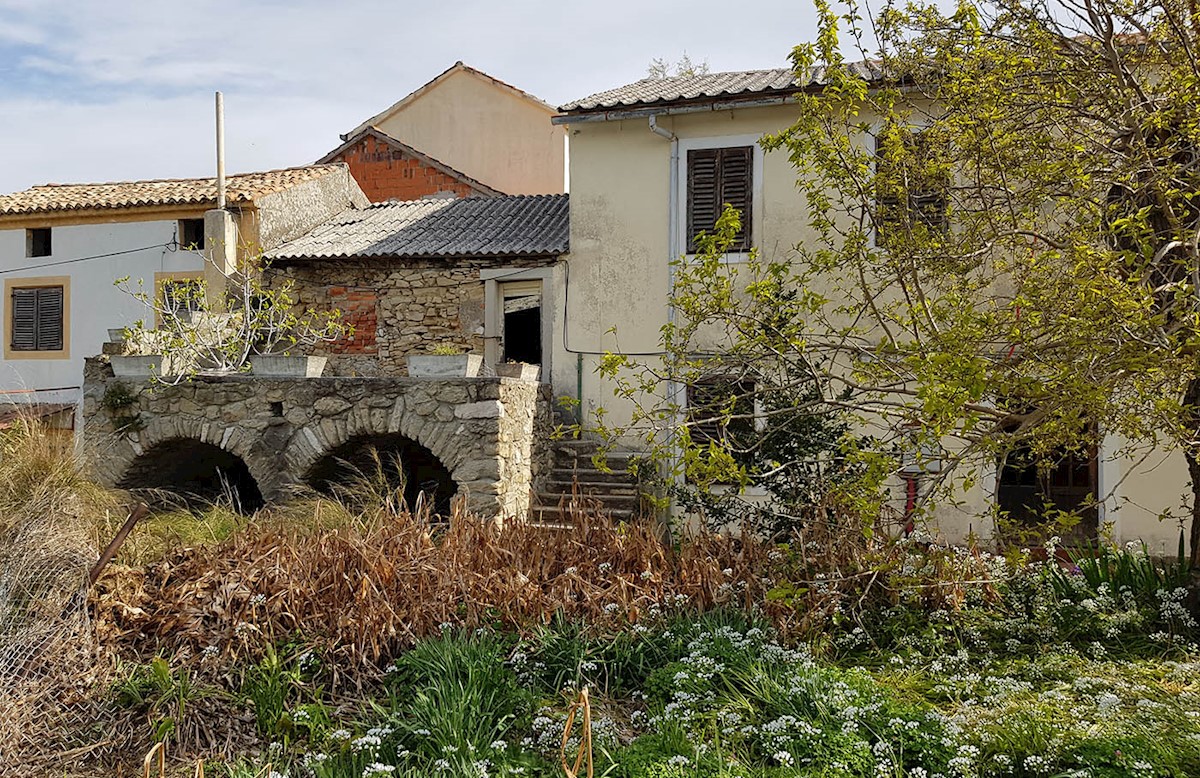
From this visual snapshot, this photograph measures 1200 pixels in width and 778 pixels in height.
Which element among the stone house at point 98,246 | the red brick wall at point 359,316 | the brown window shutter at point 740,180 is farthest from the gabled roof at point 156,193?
the brown window shutter at point 740,180

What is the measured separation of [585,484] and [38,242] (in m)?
10.4

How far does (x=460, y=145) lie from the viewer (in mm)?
18516

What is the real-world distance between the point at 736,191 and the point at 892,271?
17.0 feet

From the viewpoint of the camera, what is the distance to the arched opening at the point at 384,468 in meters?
10.0

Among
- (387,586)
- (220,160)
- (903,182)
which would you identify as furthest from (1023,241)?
(220,160)

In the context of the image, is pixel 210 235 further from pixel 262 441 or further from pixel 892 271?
pixel 892 271

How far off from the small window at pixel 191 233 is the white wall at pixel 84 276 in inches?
5.2

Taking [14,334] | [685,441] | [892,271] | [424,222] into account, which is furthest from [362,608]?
[14,334]

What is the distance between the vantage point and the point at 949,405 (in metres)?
4.55

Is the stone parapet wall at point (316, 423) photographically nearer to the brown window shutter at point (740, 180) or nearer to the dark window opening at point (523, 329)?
the dark window opening at point (523, 329)

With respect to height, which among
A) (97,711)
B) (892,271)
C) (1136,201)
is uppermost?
(1136,201)

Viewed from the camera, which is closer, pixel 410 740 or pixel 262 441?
pixel 410 740

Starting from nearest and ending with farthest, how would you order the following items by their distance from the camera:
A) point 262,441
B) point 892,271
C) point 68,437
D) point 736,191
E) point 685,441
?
point 685,441, point 892,271, point 68,437, point 262,441, point 736,191

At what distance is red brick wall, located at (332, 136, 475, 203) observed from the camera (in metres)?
17.1
